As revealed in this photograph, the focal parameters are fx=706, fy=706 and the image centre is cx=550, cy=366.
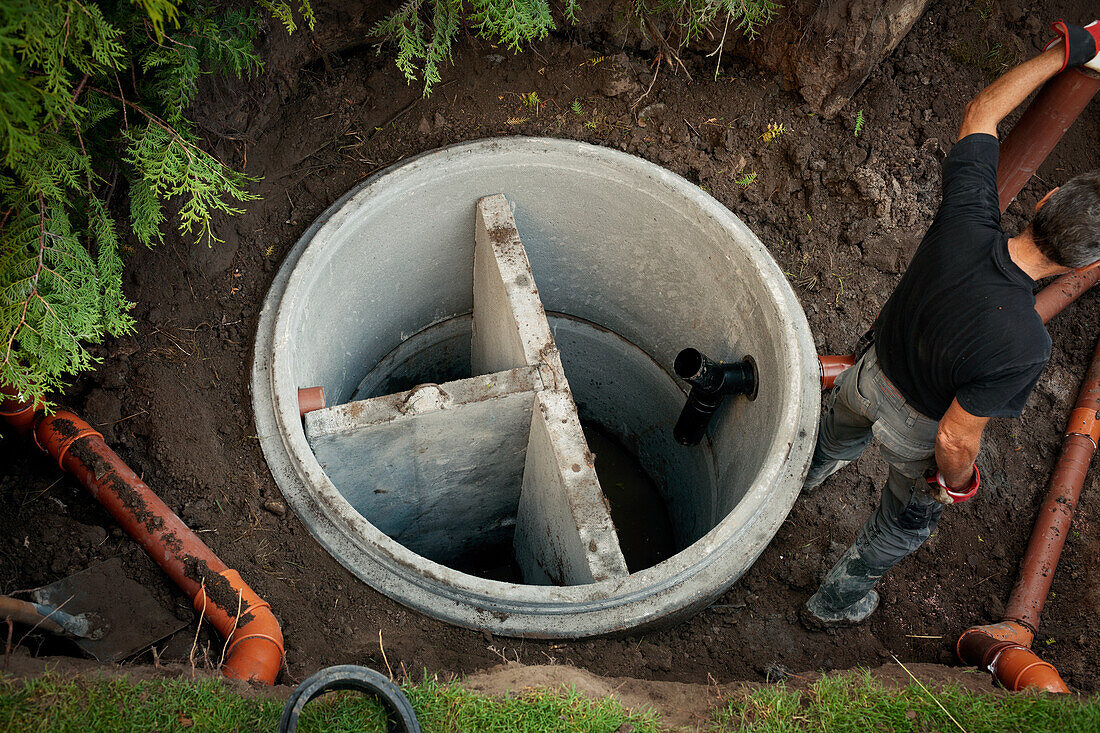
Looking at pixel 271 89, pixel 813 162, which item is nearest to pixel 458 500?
pixel 271 89

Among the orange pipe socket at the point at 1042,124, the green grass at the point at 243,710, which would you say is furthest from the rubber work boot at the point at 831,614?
the orange pipe socket at the point at 1042,124

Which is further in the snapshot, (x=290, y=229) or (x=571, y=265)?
(x=571, y=265)

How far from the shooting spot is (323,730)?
2287 millimetres

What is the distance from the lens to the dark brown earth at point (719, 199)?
2.94 metres

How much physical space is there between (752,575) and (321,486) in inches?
79.8

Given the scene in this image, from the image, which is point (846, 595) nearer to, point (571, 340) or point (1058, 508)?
point (1058, 508)

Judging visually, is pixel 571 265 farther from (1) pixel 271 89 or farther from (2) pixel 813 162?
(1) pixel 271 89

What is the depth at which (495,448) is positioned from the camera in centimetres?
404

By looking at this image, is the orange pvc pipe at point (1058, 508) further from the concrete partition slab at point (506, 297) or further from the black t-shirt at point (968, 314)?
the concrete partition slab at point (506, 297)

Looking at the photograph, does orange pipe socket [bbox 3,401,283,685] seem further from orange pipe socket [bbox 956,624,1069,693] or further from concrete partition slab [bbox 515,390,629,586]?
orange pipe socket [bbox 956,624,1069,693]

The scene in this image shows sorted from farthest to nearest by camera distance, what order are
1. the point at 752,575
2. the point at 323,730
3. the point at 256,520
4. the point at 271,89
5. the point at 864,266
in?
1. the point at 864,266
2. the point at 271,89
3. the point at 752,575
4. the point at 256,520
5. the point at 323,730

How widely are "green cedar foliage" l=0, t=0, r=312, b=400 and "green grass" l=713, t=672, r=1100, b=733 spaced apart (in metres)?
2.79

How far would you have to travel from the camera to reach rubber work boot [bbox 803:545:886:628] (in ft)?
9.77

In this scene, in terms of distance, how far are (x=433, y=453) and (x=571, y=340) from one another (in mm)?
1712
